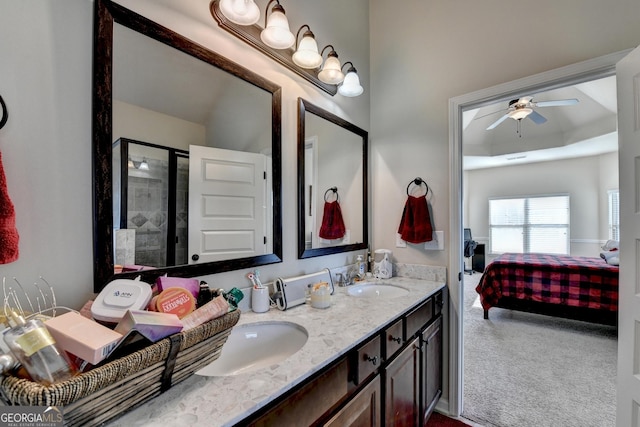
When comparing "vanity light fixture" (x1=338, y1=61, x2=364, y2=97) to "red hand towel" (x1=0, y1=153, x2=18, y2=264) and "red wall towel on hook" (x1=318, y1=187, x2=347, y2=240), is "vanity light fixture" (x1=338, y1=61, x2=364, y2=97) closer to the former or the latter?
"red wall towel on hook" (x1=318, y1=187, x2=347, y2=240)

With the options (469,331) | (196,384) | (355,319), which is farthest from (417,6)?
(469,331)

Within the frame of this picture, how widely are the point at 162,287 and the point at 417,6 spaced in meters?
2.41

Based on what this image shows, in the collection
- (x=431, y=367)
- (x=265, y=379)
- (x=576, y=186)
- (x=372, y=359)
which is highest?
(x=576, y=186)

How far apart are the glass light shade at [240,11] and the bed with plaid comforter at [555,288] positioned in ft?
12.4

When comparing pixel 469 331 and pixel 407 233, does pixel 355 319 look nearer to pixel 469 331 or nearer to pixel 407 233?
pixel 407 233

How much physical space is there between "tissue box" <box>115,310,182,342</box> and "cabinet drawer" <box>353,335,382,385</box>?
2.18 ft

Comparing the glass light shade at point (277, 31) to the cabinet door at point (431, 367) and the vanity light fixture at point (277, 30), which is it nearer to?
the vanity light fixture at point (277, 30)

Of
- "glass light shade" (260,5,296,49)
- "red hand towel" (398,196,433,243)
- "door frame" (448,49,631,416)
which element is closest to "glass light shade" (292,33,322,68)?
"glass light shade" (260,5,296,49)

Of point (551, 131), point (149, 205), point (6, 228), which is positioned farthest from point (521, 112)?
point (6, 228)

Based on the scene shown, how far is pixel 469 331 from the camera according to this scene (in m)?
3.19

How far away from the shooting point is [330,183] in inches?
74.3

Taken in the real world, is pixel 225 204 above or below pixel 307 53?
below

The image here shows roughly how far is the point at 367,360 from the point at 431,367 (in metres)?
0.86

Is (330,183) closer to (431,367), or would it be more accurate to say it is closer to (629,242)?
(431,367)
